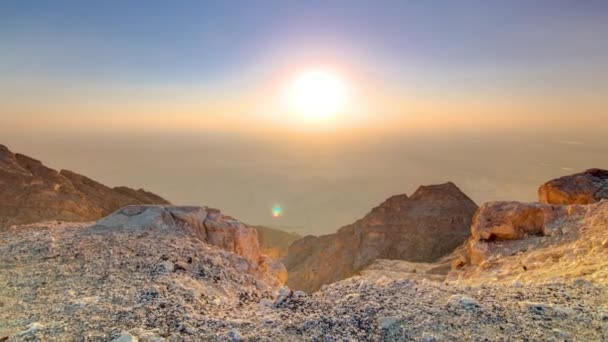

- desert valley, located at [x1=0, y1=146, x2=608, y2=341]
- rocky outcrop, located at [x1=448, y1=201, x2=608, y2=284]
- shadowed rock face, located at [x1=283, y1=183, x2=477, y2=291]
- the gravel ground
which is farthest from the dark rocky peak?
the gravel ground

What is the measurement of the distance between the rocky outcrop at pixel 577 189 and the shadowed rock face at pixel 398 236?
1656 centimetres

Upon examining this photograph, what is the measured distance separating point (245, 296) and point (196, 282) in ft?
3.12

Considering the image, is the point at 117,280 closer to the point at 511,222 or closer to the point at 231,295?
the point at 231,295

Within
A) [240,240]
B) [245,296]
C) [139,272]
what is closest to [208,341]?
[245,296]

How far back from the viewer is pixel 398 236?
41094 mm

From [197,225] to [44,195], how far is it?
1024 inches

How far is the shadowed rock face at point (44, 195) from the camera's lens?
101 feet

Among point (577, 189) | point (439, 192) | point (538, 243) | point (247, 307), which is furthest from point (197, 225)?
point (439, 192)

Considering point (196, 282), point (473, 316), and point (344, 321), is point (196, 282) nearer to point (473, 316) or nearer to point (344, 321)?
point (344, 321)

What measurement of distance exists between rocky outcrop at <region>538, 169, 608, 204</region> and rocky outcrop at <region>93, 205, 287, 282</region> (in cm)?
1426

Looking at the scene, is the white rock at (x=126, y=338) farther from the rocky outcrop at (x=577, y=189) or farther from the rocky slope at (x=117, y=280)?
the rocky outcrop at (x=577, y=189)

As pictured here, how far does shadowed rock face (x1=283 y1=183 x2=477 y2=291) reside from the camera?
38469 millimetres

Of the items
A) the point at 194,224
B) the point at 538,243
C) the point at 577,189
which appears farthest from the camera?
the point at 577,189

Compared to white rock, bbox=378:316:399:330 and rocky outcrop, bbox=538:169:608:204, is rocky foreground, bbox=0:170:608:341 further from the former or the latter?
rocky outcrop, bbox=538:169:608:204
